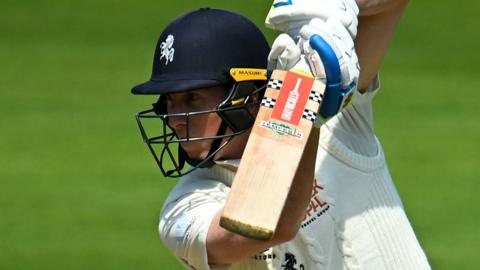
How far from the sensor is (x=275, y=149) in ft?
8.84

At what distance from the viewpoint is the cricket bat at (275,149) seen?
263 cm

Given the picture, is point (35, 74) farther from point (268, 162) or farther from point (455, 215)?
point (268, 162)

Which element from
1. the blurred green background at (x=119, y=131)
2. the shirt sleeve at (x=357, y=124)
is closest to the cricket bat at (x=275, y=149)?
the shirt sleeve at (x=357, y=124)

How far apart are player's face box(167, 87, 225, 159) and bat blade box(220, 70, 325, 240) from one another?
0.55 meters

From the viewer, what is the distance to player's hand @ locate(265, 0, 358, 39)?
282 centimetres

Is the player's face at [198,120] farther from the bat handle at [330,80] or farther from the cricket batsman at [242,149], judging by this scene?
the bat handle at [330,80]

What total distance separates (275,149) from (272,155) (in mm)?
18

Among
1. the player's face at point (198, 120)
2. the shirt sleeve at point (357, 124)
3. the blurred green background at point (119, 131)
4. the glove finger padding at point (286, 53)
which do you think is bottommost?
the blurred green background at point (119, 131)

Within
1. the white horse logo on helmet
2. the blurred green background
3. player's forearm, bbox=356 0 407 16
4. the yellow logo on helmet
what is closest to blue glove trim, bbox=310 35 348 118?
player's forearm, bbox=356 0 407 16

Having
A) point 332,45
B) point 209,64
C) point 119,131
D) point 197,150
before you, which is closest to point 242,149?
point 197,150

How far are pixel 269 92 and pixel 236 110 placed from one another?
0.45 m

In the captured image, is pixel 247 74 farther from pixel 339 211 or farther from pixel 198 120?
pixel 339 211

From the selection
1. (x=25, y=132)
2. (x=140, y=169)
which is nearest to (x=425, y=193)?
(x=140, y=169)

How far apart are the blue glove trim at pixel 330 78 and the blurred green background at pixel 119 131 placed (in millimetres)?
3758
